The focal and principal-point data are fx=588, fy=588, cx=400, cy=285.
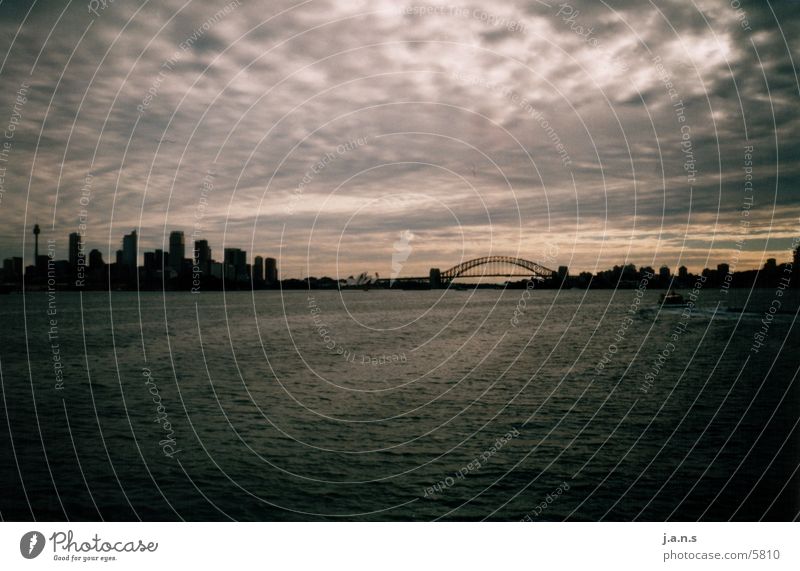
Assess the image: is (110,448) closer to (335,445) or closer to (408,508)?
(335,445)

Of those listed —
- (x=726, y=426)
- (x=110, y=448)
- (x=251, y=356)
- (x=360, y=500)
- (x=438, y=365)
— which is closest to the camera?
(x=360, y=500)

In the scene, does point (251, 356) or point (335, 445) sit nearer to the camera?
point (335, 445)

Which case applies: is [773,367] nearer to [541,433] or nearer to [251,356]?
[541,433]

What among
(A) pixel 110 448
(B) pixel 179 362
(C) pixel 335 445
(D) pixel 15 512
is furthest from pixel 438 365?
(D) pixel 15 512

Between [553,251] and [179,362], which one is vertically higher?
[553,251]

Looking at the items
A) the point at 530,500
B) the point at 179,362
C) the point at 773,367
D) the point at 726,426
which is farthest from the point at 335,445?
the point at 773,367
